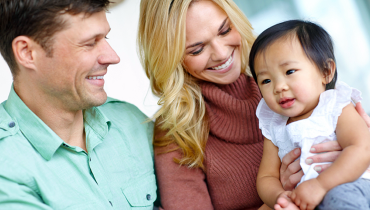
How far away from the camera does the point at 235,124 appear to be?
78.7 inches

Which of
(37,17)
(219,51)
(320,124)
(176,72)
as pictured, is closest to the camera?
(320,124)

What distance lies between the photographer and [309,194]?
1.29 metres

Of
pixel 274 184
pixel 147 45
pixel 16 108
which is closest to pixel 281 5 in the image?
pixel 147 45

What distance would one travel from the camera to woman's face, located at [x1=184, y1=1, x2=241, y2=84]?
6.11 ft

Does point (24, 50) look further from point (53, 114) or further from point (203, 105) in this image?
point (203, 105)

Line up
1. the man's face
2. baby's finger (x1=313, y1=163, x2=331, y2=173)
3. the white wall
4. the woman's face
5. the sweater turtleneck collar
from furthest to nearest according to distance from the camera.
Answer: the white wall, the sweater turtleneck collar, the woman's face, the man's face, baby's finger (x1=313, y1=163, x2=331, y2=173)

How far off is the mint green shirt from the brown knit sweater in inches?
4.6

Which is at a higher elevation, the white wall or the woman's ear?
the woman's ear

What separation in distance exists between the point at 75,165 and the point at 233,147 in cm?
86

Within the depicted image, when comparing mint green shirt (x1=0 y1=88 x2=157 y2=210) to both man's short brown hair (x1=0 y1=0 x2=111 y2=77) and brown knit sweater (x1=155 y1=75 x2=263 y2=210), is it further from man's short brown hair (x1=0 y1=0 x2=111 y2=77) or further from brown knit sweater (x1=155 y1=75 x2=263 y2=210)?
man's short brown hair (x1=0 y1=0 x2=111 y2=77)

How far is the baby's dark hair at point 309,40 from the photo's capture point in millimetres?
1472

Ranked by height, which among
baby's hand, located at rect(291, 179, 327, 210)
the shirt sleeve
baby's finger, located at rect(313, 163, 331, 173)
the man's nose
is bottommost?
the shirt sleeve

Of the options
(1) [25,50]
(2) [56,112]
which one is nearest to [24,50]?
(1) [25,50]

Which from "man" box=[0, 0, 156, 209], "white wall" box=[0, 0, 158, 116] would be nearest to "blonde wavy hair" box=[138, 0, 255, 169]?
"man" box=[0, 0, 156, 209]
